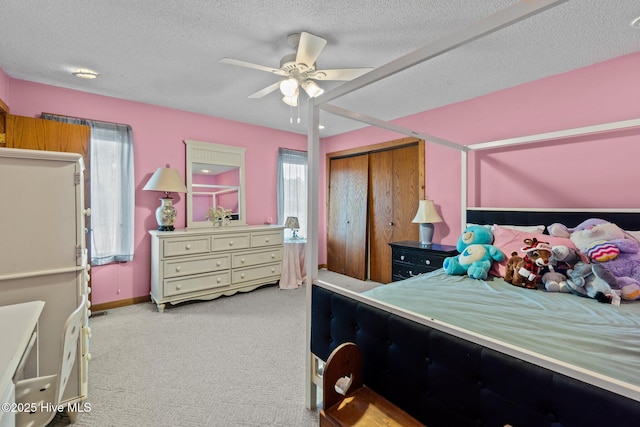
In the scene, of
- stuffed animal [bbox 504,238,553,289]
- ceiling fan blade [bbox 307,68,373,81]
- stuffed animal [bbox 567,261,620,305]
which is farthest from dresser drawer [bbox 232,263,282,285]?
stuffed animal [bbox 567,261,620,305]

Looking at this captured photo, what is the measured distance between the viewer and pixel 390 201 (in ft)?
13.7

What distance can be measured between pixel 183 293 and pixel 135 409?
1.68 metres

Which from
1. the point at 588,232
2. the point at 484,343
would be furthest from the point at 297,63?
the point at 588,232

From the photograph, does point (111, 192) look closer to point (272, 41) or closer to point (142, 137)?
Result: point (142, 137)

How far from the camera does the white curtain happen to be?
3.15 meters

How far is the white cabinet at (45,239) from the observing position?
1.43m

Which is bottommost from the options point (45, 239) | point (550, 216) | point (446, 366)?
point (446, 366)

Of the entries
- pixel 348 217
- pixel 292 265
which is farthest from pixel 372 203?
pixel 292 265

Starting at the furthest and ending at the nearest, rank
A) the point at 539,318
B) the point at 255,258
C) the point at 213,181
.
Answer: the point at 213,181 < the point at 255,258 < the point at 539,318

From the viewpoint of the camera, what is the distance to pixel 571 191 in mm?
2557

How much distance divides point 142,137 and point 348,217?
311cm

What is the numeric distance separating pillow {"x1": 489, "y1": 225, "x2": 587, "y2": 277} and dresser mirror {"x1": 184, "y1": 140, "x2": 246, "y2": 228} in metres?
3.23

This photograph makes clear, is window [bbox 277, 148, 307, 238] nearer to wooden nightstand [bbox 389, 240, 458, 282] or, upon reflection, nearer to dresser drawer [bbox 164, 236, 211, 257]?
dresser drawer [bbox 164, 236, 211, 257]

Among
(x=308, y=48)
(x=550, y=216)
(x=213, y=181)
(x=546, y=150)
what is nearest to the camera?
(x=308, y=48)
